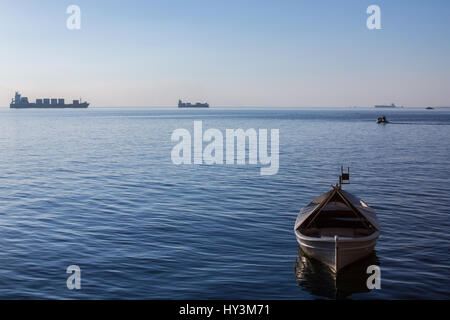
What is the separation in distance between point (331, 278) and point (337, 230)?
446 cm

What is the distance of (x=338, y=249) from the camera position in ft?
61.0

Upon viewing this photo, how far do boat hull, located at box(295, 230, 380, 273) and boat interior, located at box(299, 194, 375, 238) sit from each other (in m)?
1.52

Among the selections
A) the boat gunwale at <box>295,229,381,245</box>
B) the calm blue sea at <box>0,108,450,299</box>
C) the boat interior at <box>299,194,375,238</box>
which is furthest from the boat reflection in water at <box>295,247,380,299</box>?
the boat interior at <box>299,194,375,238</box>

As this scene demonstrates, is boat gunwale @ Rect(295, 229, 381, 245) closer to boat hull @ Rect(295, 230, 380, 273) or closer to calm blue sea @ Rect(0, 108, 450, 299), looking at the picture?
boat hull @ Rect(295, 230, 380, 273)

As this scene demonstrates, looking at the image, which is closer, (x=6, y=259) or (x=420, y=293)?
(x=420, y=293)

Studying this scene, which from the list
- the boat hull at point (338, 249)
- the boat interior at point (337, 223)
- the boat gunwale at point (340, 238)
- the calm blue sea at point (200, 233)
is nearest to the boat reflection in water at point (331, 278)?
the calm blue sea at point (200, 233)

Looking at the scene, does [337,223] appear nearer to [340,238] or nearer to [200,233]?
[340,238]

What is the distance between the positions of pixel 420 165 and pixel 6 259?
48792 mm

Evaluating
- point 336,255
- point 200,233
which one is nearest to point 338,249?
point 336,255
